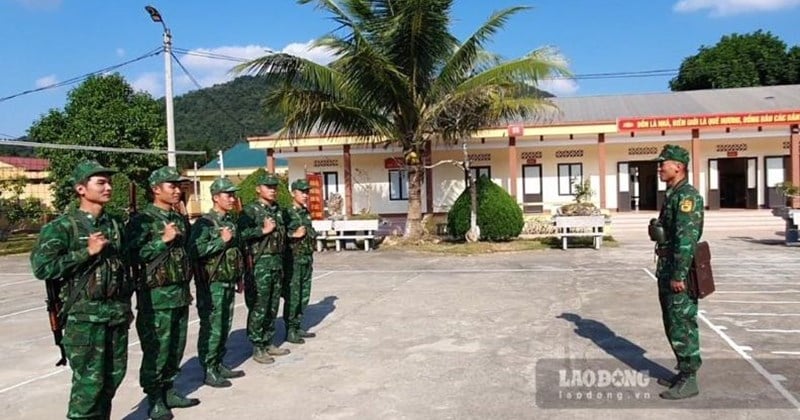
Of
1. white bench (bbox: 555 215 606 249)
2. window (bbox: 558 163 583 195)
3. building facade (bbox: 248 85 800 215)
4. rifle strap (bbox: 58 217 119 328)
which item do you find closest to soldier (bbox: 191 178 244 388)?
rifle strap (bbox: 58 217 119 328)

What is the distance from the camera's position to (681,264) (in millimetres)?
4430

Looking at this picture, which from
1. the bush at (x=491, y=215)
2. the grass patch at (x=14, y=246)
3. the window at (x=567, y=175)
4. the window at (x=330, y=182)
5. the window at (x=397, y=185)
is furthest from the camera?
the window at (x=330, y=182)

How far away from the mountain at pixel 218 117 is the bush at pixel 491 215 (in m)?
41.9

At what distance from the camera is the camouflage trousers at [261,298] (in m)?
5.65

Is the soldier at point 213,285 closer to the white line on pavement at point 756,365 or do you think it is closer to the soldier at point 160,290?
the soldier at point 160,290

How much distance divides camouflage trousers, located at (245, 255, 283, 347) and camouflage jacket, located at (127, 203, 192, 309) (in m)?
1.20

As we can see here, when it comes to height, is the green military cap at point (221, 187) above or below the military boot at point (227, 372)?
above

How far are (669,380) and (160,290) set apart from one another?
3.86 m

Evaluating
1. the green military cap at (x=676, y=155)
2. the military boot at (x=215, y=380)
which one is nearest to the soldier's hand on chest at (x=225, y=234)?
the military boot at (x=215, y=380)

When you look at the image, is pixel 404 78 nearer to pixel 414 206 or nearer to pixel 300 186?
pixel 414 206

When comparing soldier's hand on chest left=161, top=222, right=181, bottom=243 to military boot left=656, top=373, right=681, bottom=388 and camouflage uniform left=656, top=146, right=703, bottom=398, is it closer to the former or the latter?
camouflage uniform left=656, top=146, right=703, bottom=398

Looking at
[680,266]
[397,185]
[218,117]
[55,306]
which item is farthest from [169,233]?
[218,117]

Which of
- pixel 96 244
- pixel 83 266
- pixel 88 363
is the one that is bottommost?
pixel 88 363

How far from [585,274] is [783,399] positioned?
6.34 metres
